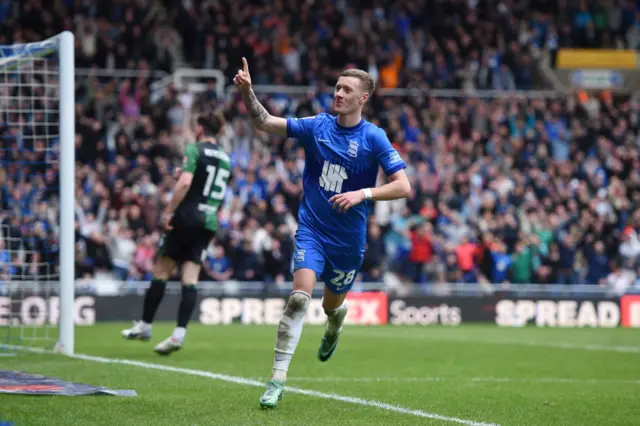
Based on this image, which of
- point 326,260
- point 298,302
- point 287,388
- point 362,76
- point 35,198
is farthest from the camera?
point 35,198

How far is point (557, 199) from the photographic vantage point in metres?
27.1

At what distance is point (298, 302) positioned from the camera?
7.86m

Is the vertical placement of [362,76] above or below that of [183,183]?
above

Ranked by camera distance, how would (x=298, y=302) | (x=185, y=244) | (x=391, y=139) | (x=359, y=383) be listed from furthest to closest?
(x=391, y=139) → (x=185, y=244) → (x=359, y=383) → (x=298, y=302)

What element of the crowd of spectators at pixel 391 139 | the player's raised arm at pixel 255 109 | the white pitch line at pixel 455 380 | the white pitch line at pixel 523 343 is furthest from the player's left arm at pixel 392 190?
the crowd of spectators at pixel 391 139

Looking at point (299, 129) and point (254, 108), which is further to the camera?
point (299, 129)

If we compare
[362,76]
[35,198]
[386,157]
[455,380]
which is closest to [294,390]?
[455,380]

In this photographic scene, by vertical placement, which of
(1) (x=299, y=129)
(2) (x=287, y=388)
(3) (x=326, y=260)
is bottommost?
→ (2) (x=287, y=388)

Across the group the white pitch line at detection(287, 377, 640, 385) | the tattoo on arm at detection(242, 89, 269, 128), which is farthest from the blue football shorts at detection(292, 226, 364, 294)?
the white pitch line at detection(287, 377, 640, 385)

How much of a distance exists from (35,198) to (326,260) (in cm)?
896

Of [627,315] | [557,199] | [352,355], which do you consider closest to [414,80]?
[557,199]

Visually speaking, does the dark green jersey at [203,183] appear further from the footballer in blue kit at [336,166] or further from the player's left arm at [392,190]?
the player's left arm at [392,190]

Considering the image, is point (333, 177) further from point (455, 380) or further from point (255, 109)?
point (455, 380)

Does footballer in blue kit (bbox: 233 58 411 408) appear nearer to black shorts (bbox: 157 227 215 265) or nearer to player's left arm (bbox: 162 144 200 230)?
player's left arm (bbox: 162 144 200 230)
